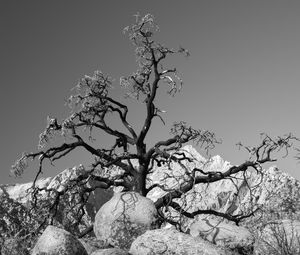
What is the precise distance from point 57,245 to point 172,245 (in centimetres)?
301

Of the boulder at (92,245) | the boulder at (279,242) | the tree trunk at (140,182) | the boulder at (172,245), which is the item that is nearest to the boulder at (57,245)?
the boulder at (92,245)

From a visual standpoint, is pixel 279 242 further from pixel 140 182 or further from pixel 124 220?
pixel 140 182

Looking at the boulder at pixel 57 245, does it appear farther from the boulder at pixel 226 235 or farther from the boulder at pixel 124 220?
the boulder at pixel 226 235

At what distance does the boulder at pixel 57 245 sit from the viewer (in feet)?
36.9

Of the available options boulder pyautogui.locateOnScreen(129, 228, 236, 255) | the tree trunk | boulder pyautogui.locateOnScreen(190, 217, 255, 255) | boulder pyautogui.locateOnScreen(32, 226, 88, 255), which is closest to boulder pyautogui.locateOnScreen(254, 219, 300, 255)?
boulder pyautogui.locateOnScreen(190, 217, 255, 255)

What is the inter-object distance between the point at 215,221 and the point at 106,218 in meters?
3.42

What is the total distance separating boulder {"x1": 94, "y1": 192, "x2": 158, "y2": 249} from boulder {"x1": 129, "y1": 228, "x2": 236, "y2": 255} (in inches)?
70.0

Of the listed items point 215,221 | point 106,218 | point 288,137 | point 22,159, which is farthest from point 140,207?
point 288,137

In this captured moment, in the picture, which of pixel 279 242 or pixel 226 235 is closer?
pixel 279 242

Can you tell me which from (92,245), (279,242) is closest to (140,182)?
(92,245)

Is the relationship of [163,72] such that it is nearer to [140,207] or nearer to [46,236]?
[140,207]

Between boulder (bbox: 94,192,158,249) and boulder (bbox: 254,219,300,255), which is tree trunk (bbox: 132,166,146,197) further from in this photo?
boulder (bbox: 254,219,300,255)

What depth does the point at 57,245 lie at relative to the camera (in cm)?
1130

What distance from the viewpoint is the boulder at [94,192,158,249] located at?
42.7 feet
